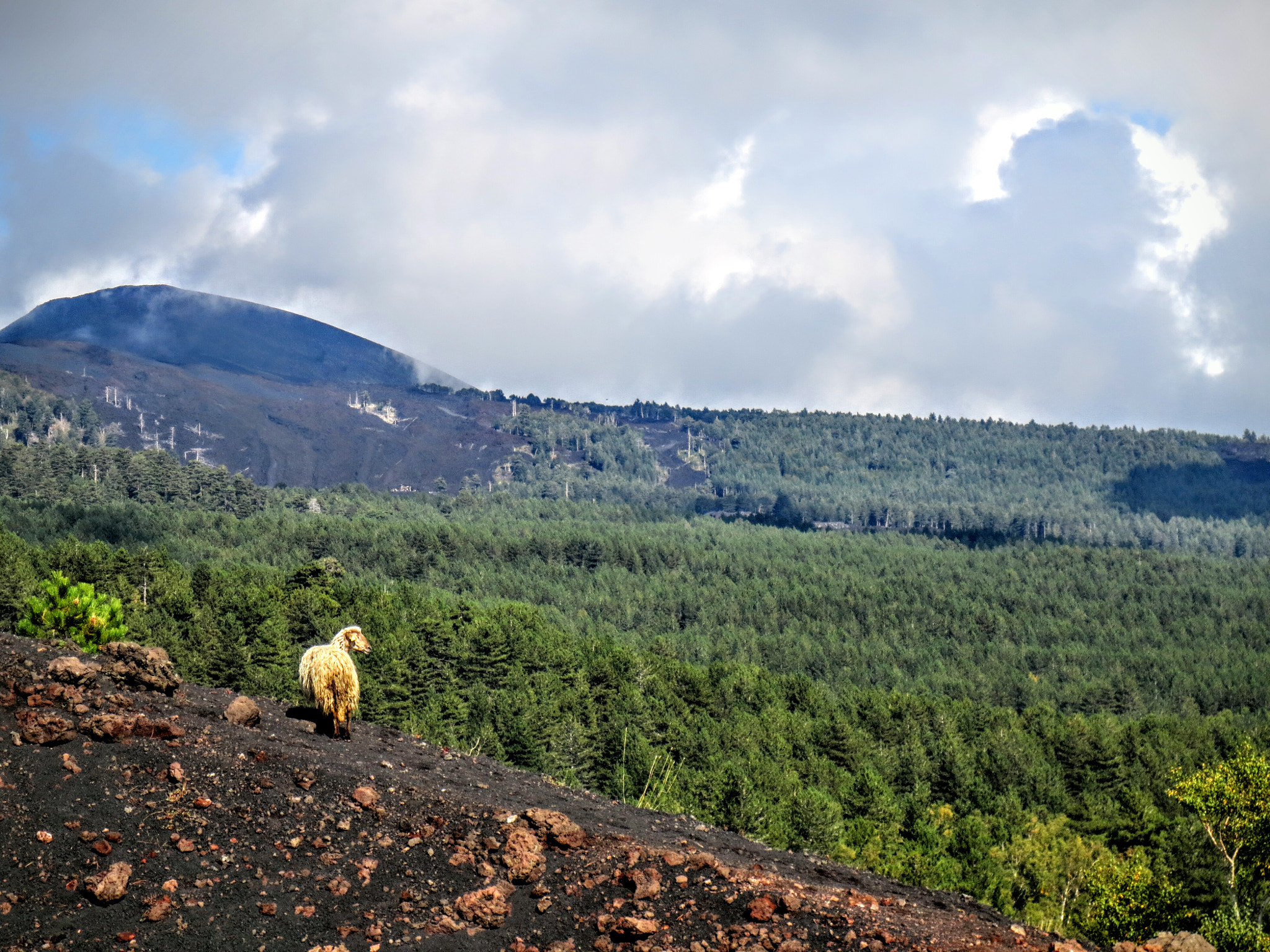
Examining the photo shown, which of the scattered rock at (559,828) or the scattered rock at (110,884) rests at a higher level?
the scattered rock at (559,828)

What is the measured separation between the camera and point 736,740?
70875 millimetres

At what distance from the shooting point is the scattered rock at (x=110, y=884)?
15477mm

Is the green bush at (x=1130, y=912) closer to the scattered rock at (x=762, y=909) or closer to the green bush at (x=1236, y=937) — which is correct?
the green bush at (x=1236, y=937)

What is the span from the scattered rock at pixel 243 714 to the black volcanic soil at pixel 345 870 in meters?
1.62

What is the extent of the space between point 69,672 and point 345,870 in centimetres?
815

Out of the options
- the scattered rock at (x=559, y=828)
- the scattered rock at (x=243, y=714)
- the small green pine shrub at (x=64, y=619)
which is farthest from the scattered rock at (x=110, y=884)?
the small green pine shrub at (x=64, y=619)

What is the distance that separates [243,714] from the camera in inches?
878

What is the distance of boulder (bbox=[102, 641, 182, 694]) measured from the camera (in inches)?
890

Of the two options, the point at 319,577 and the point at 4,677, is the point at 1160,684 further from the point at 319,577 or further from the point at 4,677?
the point at 4,677

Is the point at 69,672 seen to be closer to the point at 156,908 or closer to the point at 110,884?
the point at 110,884

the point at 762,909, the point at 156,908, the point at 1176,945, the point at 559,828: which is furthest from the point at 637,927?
the point at 1176,945

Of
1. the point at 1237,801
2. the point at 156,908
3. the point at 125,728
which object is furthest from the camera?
the point at 1237,801

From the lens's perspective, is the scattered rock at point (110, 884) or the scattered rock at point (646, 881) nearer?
the scattered rock at point (110, 884)

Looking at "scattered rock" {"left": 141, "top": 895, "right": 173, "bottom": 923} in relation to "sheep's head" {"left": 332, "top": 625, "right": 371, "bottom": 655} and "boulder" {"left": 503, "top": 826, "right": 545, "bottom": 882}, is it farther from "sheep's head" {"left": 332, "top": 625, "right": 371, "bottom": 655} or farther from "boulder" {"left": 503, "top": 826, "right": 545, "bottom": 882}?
"sheep's head" {"left": 332, "top": 625, "right": 371, "bottom": 655}
